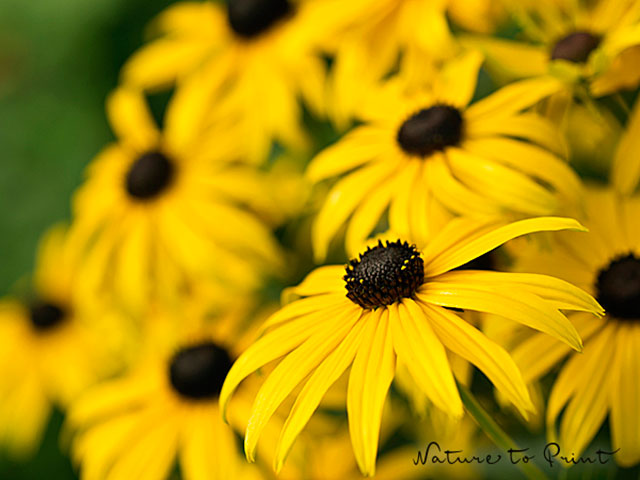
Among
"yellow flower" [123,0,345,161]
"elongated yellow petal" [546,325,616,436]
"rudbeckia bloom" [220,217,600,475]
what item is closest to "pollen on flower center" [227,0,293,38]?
"yellow flower" [123,0,345,161]

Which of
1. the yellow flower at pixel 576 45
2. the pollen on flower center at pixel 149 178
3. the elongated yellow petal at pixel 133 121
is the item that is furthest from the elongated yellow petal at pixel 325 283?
the elongated yellow petal at pixel 133 121

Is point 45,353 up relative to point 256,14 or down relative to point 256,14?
down

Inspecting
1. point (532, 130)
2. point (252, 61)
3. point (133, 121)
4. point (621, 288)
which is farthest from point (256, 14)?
point (621, 288)

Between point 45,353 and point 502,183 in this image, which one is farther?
point 45,353

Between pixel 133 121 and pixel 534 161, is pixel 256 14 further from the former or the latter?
pixel 534 161

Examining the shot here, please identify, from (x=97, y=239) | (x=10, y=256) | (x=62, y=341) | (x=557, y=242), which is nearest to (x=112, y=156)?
(x=97, y=239)

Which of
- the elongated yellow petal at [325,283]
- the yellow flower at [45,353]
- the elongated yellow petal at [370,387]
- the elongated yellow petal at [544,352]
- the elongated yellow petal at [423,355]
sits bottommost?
the yellow flower at [45,353]

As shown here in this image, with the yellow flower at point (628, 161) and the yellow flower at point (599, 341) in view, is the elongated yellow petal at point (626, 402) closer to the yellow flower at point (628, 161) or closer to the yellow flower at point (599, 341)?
the yellow flower at point (599, 341)

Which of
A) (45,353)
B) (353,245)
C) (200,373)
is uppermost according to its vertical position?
(353,245)
